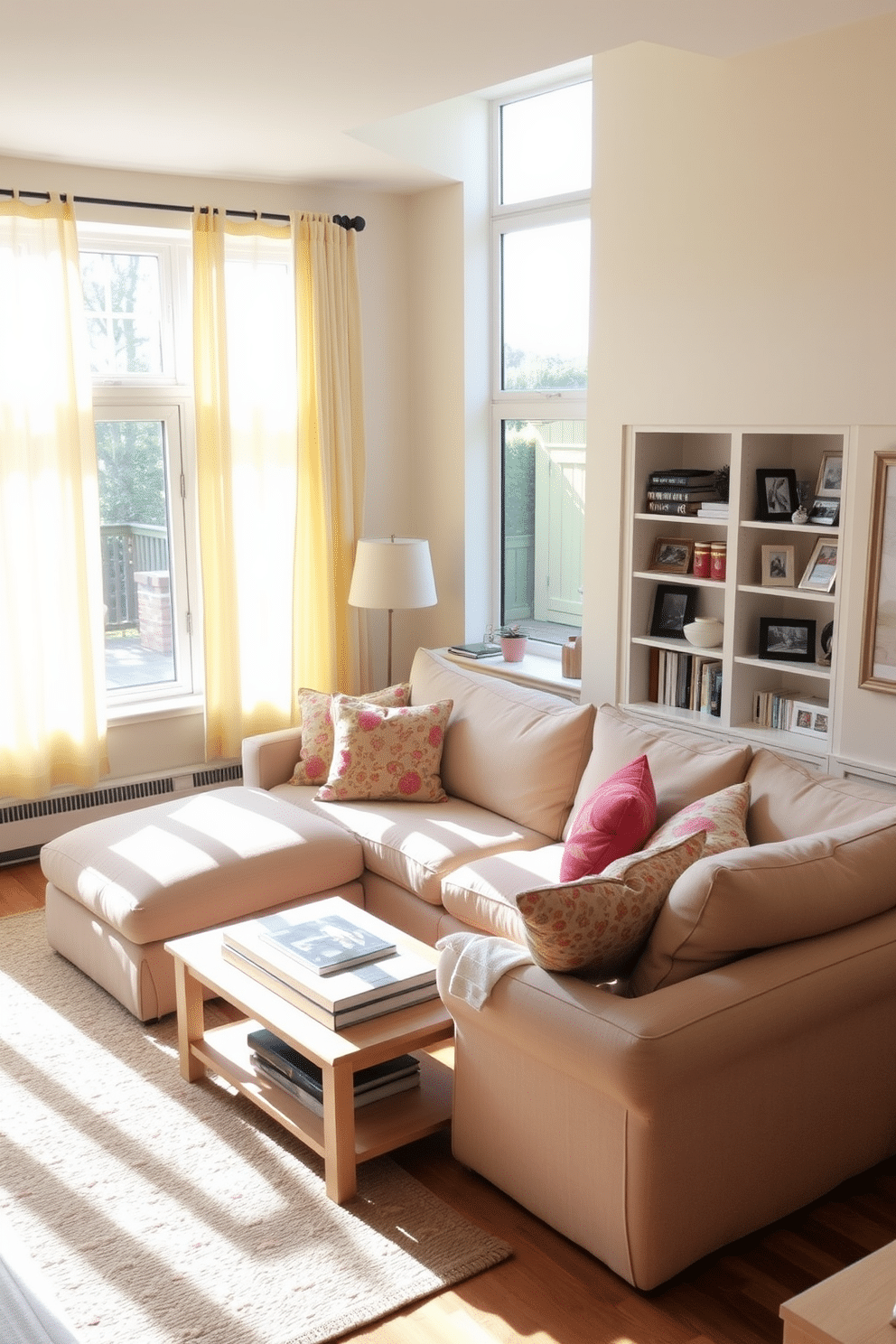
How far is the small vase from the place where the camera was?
531 centimetres

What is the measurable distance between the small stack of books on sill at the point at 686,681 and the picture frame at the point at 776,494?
1.88 feet

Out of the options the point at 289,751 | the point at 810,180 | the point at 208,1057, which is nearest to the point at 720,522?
the point at 810,180

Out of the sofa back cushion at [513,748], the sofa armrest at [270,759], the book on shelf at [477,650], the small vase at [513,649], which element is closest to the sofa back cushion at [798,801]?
the sofa back cushion at [513,748]

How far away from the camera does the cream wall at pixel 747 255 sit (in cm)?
361

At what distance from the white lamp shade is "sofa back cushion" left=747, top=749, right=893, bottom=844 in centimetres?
217

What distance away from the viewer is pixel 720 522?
4238 mm

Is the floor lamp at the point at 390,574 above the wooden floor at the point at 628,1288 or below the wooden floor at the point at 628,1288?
above

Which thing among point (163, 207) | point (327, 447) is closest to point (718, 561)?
point (327, 447)

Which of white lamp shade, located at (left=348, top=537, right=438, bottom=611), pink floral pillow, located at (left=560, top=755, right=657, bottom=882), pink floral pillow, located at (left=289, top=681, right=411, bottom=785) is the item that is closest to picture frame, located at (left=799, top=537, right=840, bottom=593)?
pink floral pillow, located at (left=560, top=755, right=657, bottom=882)

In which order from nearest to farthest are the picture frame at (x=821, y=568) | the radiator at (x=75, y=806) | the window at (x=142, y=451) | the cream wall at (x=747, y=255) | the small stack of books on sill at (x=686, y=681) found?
the cream wall at (x=747, y=255) < the picture frame at (x=821, y=568) < the small stack of books on sill at (x=686, y=681) < the radiator at (x=75, y=806) < the window at (x=142, y=451)

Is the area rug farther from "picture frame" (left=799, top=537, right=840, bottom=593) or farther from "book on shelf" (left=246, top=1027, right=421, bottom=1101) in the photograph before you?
"picture frame" (left=799, top=537, right=840, bottom=593)

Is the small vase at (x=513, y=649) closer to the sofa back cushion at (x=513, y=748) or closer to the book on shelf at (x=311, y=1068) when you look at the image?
the sofa back cushion at (x=513, y=748)

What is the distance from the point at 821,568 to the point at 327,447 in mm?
2354

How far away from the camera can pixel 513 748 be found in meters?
4.15
